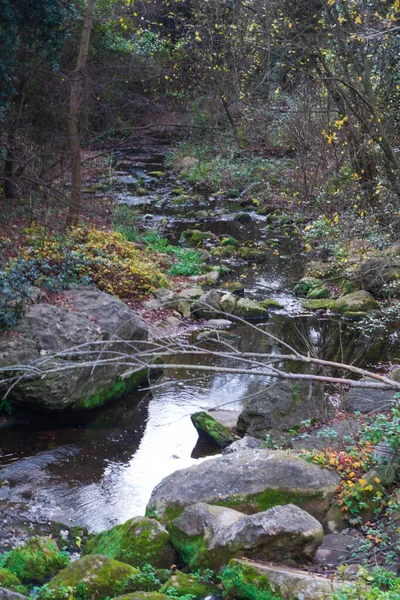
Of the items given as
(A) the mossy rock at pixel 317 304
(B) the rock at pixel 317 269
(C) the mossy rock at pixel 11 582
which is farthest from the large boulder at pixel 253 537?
(B) the rock at pixel 317 269

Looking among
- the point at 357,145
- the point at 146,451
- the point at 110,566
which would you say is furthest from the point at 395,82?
the point at 110,566

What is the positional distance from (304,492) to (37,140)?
1386cm

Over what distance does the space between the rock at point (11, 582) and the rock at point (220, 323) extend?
872cm

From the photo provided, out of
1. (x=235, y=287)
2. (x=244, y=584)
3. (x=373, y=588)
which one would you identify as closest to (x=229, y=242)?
(x=235, y=287)

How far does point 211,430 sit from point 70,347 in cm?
226

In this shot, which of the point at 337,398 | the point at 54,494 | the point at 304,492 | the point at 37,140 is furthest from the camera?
the point at 37,140

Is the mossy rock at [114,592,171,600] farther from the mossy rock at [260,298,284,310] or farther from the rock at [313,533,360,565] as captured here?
the mossy rock at [260,298,284,310]

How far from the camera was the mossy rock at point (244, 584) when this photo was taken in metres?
4.66

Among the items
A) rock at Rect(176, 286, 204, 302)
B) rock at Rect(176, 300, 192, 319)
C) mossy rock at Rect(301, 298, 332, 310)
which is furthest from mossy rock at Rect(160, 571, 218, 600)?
mossy rock at Rect(301, 298, 332, 310)

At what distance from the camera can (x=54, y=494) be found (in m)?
7.43

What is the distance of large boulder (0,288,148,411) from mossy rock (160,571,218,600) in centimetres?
363

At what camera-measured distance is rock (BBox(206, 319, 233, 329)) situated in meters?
13.7

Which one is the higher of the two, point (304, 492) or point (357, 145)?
point (357, 145)

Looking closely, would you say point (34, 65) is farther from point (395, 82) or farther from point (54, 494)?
point (54, 494)
